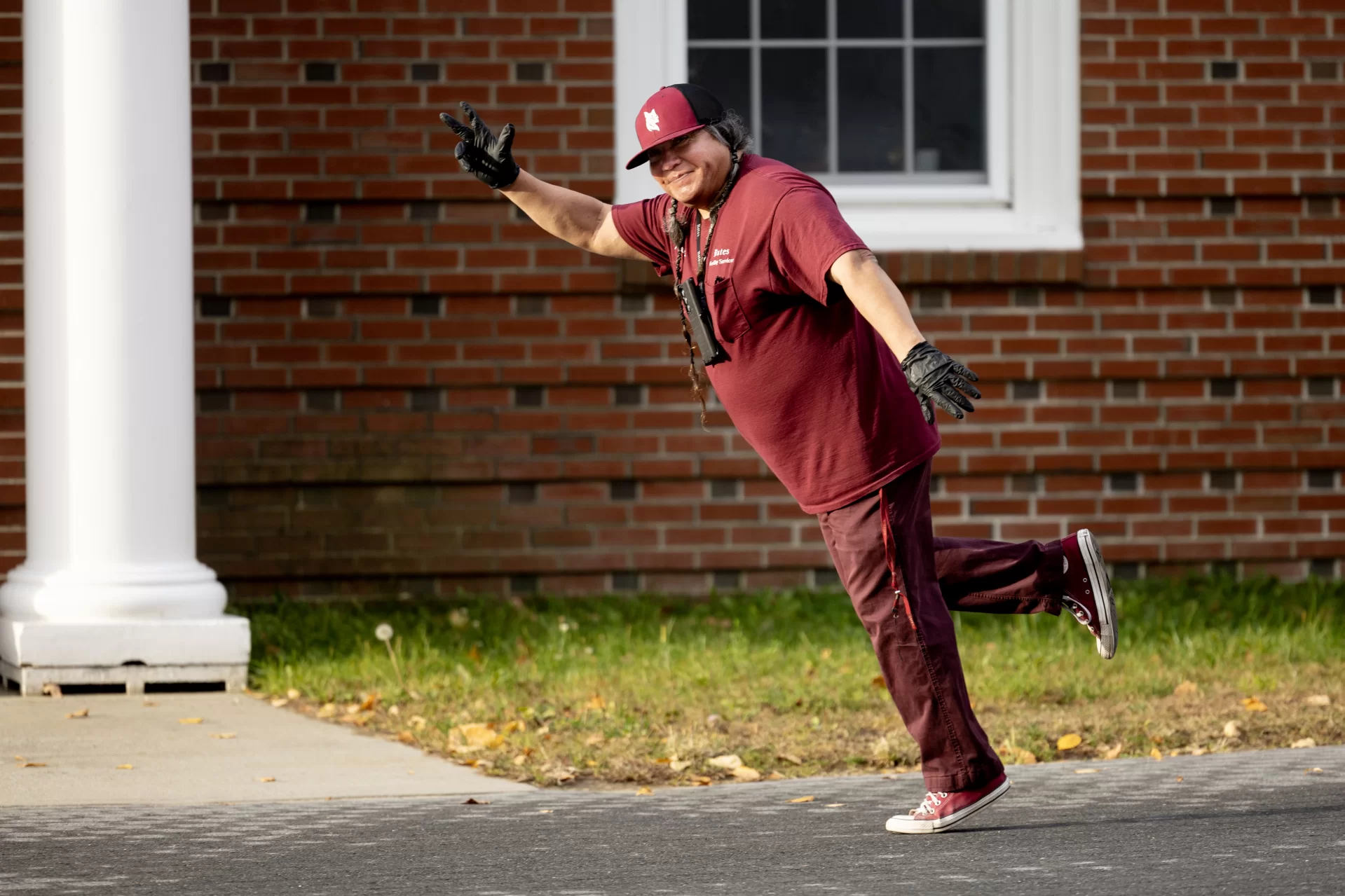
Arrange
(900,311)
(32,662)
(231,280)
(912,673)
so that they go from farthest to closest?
(231,280)
(32,662)
(912,673)
(900,311)

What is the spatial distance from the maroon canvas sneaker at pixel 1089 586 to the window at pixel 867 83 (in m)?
3.61

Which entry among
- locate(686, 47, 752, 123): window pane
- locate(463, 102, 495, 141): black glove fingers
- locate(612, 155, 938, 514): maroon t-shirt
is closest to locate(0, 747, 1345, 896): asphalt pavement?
locate(612, 155, 938, 514): maroon t-shirt

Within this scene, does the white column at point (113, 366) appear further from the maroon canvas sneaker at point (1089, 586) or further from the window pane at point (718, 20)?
the maroon canvas sneaker at point (1089, 586)

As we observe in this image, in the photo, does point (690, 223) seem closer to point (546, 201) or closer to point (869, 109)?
point (546, 201)

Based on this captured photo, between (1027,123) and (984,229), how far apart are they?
50 cm

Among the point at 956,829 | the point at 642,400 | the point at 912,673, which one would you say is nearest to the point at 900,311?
the point at 912,673

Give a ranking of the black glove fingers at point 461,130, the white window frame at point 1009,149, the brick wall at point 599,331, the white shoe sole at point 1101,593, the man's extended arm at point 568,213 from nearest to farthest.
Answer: the white shoe sole at point 1101,593
the black glove fingers at point 461,130
the man's extended arm at point 568,213
the brick wall at point 599,331
the white window frame at point 1009,149

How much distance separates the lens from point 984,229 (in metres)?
7.41

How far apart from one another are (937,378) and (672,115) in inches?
37.0

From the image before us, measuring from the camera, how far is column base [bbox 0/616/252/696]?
5.76 m

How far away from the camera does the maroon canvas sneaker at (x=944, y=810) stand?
3.88 m

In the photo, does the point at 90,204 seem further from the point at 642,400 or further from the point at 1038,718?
the point at 1038,718

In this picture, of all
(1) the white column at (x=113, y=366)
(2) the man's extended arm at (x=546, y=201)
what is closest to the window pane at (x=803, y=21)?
(1) the white column at (x=113, y=366)

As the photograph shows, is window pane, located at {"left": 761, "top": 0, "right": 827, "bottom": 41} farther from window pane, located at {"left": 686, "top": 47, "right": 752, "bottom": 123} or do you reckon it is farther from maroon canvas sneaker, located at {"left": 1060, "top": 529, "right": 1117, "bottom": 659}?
maroon canvas sneaker, located at {"left": 1060, "top": 529, "right": 1117, "bottom": 659}
